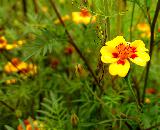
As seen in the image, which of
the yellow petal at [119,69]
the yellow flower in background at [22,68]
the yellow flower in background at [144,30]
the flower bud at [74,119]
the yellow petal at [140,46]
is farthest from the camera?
the yellow flower in background at [144,30]

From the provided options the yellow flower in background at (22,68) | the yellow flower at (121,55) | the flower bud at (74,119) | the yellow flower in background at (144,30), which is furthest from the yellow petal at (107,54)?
the yellow flower in background at (144,30)

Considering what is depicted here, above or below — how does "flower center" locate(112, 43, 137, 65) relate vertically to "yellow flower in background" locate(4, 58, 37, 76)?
above

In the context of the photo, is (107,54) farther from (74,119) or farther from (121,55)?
(74,119)

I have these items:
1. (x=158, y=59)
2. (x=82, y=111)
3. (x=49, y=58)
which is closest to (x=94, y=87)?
(x=82, y=111)

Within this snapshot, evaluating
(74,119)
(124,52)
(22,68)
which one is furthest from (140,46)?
(22,68)

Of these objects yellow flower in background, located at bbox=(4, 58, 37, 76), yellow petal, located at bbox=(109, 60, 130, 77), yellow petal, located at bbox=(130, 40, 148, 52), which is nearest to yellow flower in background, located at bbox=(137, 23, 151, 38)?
yellow flower in background, located at bbox=(4, 58, 37, 76)

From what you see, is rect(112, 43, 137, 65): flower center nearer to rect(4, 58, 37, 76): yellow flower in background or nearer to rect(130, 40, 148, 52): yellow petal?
rect(130, 40, 148, 52): yellow petal

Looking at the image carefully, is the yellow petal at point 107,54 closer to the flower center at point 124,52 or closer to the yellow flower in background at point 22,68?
the flower center at point 124,52

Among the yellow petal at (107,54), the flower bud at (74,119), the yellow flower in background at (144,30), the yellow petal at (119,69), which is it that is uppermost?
the yellow petal at (107,54)
